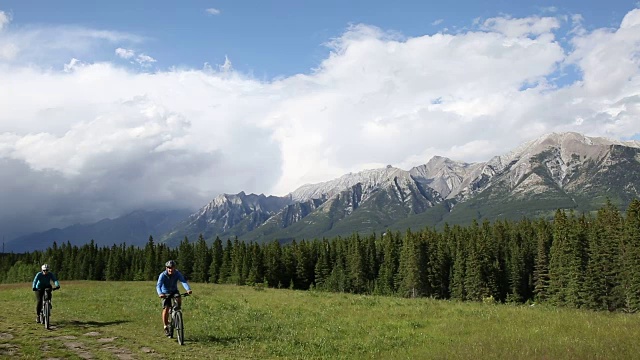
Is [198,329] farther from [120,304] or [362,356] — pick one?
[120,304]

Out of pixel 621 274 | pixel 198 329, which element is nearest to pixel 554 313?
pixel 198 329

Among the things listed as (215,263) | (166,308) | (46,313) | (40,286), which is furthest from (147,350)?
(215,263)

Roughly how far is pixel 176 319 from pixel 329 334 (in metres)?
7.37

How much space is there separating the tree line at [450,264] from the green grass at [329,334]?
60.3 m

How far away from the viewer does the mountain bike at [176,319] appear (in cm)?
1852

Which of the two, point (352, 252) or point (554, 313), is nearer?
point (554, 313)

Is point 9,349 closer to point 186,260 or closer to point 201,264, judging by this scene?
point 201,264

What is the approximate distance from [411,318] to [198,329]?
480 inches

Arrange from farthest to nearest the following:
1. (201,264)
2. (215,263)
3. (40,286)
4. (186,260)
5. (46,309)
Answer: (186,260) → (201,264) → (215,263) → (40,286) → (46,309)

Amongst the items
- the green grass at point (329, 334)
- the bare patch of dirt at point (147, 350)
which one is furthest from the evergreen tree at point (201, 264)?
the bare patch of dirt at point (147, 350)

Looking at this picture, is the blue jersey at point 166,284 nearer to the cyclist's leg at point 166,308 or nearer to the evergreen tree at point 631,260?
the cyclist's leg at point 166,308

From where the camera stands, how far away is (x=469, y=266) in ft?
302

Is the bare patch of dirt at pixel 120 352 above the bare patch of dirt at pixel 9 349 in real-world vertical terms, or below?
below

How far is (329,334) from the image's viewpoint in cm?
2156
